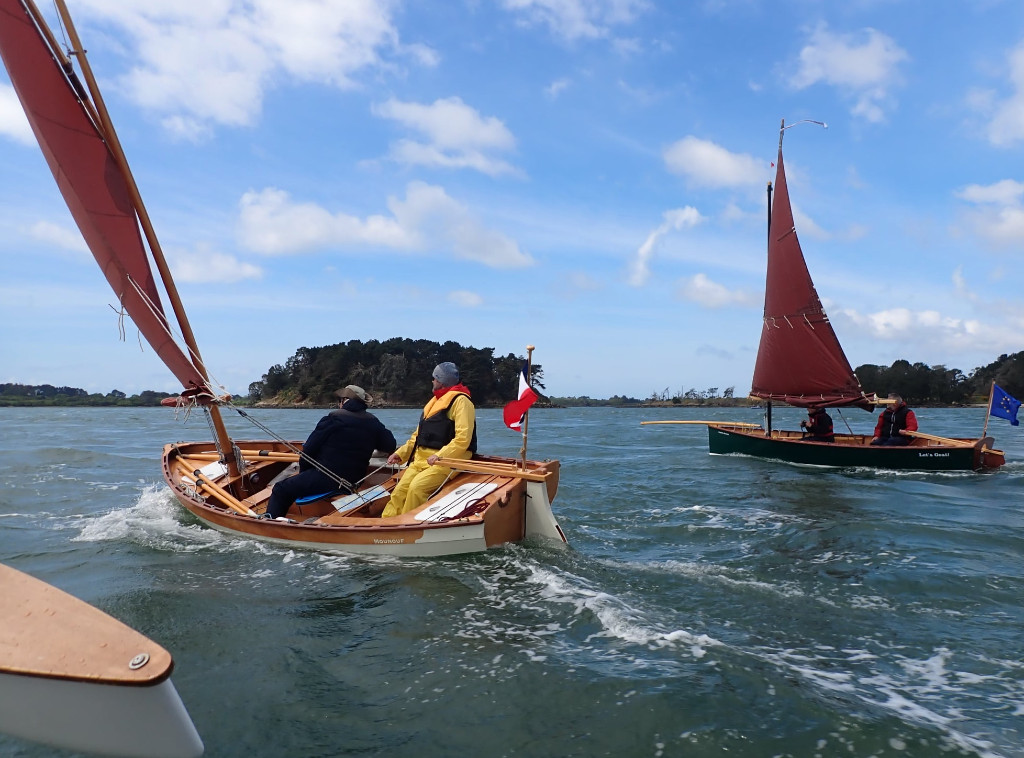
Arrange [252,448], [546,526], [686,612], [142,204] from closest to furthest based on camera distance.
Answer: [686,612], [546,526], [142,204], [252,448]

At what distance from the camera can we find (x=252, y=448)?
42.7ft

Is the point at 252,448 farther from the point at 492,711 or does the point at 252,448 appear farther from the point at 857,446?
the point at 857,446

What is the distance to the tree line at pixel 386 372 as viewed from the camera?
104 meters

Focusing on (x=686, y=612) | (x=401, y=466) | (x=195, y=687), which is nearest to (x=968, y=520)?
(x=686, y=612)

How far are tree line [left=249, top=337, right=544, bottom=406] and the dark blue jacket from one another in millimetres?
91328

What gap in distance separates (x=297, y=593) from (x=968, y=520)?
10.1 m

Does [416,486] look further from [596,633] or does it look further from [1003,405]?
[1003,405]

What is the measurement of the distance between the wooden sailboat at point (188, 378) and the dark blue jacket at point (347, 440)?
0.33 meters

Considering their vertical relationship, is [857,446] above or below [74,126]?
below

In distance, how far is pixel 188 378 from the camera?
9961 millimetres

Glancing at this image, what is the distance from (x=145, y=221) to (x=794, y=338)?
57.5 feet

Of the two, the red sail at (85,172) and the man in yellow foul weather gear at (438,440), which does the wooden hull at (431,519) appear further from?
the red sail at (85,172)

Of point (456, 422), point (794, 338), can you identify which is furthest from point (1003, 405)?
point (456, 422)

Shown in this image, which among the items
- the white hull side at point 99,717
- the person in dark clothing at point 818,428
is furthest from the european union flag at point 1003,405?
the white hull side at point 99,717
